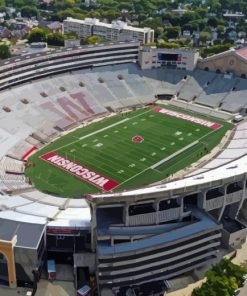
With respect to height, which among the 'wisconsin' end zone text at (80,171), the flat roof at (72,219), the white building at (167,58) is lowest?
the 'wisconsin' end zone text at (80,171)

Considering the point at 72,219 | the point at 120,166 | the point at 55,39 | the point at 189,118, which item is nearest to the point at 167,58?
the point at 189,118

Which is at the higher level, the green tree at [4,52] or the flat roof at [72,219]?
the green tree at [4,52]

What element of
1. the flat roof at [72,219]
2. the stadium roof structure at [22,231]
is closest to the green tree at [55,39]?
the flat roof at [72,219]

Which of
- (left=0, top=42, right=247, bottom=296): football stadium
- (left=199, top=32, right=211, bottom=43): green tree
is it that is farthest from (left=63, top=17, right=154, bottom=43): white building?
(left=0, top=42, right=247, bottom=296): football stadium

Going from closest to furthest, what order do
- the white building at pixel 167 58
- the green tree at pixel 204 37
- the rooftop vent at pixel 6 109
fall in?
1. the rooftop vent at pixel 6 109
2. the white building at pixel 167 58
3. the green tree at pixel 204 37

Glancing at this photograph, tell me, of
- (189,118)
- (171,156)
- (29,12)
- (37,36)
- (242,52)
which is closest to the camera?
(171,156)

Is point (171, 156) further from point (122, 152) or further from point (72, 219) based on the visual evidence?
point (72, 219)

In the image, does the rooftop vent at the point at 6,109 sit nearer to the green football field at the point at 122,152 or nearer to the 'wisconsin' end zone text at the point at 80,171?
the green football field at the point at 122,152
